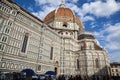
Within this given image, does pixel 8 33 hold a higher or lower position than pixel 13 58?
higher

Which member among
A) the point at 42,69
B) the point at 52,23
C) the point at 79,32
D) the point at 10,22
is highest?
the point at 52,23

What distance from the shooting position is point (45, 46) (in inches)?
1225

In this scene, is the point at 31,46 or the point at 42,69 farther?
the point at 42,69

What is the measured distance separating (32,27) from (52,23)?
19179 mm

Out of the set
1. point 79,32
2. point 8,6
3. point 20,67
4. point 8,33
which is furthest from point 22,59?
point 79,32

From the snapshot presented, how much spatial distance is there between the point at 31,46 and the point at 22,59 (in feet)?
13.8

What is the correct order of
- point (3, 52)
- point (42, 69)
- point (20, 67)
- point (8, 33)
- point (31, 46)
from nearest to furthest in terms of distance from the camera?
point (3, 52)
point (8, 33)
point (20, 67)
point (31, 46)
point (42, 69)

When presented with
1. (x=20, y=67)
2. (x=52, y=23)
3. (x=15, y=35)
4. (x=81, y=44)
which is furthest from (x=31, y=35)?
(x=81, y=44)

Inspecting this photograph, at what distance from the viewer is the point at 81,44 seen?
43.3 metres

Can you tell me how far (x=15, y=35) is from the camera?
891 inches

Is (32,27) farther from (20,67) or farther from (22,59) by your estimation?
(20,67)

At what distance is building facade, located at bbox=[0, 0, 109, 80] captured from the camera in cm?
2111

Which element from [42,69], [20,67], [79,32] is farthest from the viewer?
[79,32]

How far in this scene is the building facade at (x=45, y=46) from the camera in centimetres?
2111
